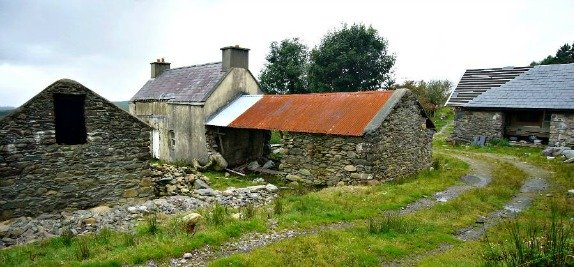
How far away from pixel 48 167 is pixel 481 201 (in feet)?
45.6

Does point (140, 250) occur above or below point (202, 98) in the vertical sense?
below

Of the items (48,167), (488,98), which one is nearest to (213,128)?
(48,167)

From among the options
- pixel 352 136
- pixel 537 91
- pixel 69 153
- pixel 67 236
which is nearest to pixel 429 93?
pixel 537 91

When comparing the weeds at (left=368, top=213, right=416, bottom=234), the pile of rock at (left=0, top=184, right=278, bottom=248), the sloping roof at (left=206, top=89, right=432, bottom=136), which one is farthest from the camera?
the sloping roof at (left=206, top=89, right=432, bottom=136)

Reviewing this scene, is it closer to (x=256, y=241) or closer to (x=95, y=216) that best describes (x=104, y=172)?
(x=95, y=216)

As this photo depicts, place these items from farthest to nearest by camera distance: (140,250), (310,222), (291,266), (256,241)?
(310,222) < (256,241) < (140,250) < (291,266)

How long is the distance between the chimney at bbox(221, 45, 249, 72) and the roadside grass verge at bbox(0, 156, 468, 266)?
40.3 feet

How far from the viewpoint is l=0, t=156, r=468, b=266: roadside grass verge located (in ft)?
26.0

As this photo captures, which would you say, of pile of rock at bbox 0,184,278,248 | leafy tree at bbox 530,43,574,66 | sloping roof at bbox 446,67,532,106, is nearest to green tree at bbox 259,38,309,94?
sloping roof at bbox 446,67,532,106

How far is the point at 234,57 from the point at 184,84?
454cm

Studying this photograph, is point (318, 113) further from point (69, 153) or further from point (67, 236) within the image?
point (67, 236)

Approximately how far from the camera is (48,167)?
1228 centimetres

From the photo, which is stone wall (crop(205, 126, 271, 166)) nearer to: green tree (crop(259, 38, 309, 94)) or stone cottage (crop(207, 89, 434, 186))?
stone cottage (crop(207, 89, 434, 186))

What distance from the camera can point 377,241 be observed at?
855 centimetres
